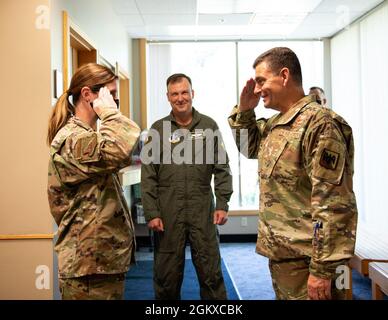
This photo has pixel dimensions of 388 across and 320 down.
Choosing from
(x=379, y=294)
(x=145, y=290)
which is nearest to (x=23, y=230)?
(x=145, y=290)

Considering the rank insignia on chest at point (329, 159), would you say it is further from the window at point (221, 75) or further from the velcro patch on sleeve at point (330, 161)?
the window at point (221, 75)

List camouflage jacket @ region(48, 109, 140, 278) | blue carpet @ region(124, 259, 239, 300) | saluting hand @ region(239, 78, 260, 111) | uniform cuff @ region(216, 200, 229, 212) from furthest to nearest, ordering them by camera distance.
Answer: blue carpet @ region(124, 259, 239, 300) < uniform cuff @ region(216, 200, 229, 212) < saluting hand @ region(239, 78, 260, 111) < camouflage jacket @ region(48, 109, 140, 278)

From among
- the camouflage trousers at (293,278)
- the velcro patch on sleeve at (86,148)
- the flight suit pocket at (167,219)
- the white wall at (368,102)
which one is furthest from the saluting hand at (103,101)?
the white wall at (368,102)

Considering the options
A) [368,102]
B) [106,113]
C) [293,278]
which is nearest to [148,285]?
[293,278]

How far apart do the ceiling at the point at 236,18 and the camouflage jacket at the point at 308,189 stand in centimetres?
283

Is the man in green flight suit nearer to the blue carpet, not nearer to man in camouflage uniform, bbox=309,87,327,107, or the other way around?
man in camouflage uniform, bbox=309,87,327,107

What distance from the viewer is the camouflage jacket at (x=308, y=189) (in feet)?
4.08

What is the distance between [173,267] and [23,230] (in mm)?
842

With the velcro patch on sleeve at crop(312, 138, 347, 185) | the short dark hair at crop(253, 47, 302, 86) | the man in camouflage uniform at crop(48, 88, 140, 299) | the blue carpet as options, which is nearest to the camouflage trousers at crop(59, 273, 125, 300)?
the man in camouflage uniform at crop(48, 88, 140, 299)

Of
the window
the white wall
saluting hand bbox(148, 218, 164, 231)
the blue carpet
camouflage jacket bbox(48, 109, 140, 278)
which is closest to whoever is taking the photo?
camouflage jacket bbox(48, 109, 140, 278)

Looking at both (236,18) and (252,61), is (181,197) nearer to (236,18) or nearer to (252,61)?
(236,18)

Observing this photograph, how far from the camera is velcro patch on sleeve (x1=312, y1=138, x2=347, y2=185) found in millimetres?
1257

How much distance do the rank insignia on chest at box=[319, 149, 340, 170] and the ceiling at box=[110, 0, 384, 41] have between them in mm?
3023
